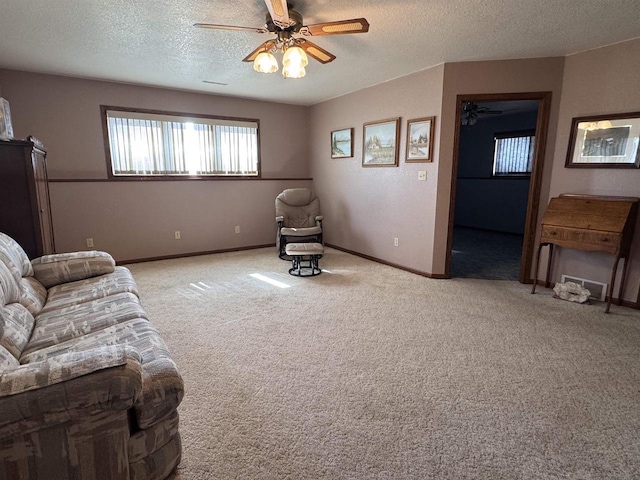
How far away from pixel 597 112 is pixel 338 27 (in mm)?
2708

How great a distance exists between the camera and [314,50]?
101 inches

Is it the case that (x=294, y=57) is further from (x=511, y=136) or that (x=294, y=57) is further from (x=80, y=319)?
(x=511, y=136)

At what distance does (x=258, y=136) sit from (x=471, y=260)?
383cm

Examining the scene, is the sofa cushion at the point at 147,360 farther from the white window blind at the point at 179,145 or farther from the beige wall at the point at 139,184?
the white window blind at the point at 179,145

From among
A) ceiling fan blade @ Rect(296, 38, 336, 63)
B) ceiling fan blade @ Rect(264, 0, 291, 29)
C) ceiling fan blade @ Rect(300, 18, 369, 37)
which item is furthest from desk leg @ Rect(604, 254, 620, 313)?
ceiling fan blade @ Rect(264, 0, 291, 29)

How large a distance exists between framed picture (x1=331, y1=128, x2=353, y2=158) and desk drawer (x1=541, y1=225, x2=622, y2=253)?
9.11 feet

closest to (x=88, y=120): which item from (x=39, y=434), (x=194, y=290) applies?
(x=194, y=290)

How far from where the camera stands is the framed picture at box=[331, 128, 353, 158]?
5.00 metres

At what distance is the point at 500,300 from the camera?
3281mm

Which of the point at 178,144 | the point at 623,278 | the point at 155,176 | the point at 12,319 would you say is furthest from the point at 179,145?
the point at 623,278

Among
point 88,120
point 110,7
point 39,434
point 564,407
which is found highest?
point 110,7

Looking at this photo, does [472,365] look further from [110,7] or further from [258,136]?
[258,136]

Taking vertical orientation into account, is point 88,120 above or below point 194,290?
above

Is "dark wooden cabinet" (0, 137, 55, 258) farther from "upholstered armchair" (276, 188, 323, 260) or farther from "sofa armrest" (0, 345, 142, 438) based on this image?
"upholstered armchair" (276, 188, 323, 260)
